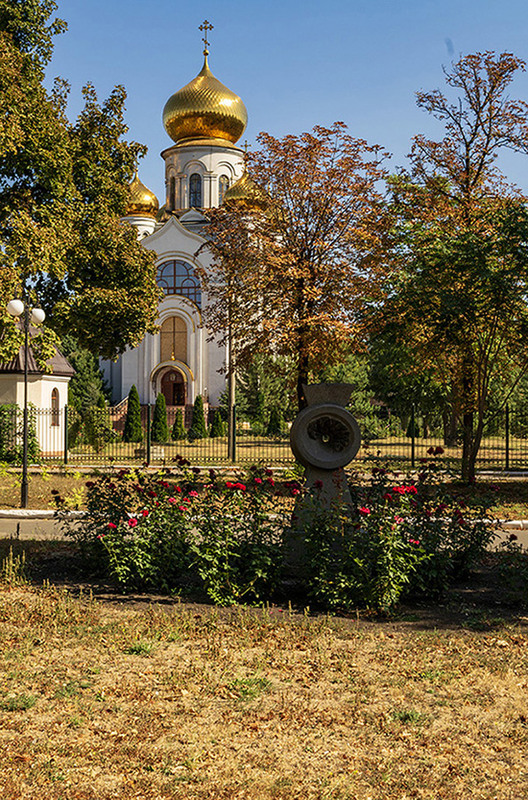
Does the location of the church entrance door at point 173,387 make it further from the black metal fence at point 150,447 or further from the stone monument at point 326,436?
the stone monument at point 326,436

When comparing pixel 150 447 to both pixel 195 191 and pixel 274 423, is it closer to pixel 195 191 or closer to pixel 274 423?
pixel 274 423

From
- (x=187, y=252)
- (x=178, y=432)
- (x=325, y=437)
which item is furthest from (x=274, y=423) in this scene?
(x=325, y=437)

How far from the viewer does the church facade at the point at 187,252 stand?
155 feet

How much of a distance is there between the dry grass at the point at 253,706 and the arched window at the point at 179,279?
136ft

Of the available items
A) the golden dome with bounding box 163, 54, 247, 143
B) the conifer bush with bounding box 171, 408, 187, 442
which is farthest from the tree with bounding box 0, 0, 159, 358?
the golden dome with bounding box 163, 54, 247, 143

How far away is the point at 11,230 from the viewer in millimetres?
17484

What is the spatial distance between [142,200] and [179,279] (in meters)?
7.40

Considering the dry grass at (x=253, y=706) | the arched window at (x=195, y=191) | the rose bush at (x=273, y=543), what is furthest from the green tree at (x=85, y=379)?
the dry grass at (x=253, y=706)

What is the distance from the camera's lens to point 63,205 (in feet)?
61.5

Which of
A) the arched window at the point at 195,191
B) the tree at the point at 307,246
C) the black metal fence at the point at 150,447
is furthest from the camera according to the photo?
the arched window at the point at 195,191

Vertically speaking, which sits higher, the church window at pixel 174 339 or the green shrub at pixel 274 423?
the church window at pixel 174 339

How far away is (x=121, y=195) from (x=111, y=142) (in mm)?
1418

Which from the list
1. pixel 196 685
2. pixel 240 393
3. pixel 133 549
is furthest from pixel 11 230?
pixel 240 393

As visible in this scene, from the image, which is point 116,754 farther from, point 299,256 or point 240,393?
point 240,393
